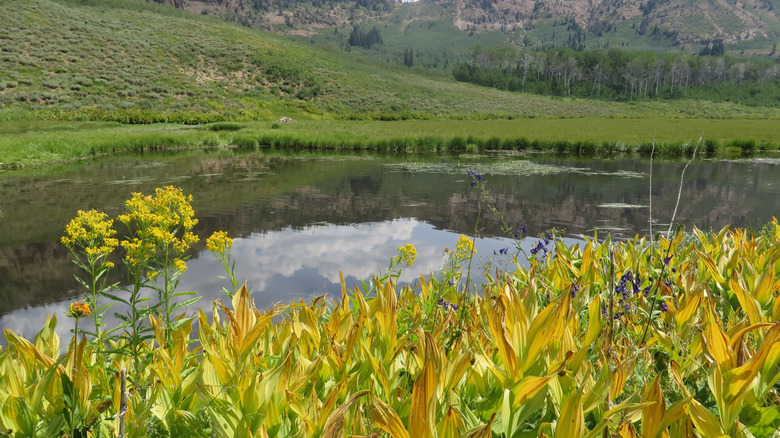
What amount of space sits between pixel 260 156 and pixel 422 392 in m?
22.8

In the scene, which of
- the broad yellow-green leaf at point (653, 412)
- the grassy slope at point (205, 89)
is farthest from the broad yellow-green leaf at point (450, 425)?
the grassy slope at point (205, 89)

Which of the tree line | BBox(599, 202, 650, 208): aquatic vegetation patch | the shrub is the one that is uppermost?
the tree line

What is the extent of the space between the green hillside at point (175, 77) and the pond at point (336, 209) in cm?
3126

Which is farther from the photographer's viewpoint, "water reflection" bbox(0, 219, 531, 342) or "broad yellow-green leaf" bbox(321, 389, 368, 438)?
"water reflection" bbox(0, 219, 531, 342)

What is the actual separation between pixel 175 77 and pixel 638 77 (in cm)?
12521

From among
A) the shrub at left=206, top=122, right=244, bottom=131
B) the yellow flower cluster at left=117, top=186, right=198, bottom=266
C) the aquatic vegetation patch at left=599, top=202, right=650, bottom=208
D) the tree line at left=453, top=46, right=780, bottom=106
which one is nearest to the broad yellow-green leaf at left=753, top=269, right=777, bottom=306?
the yellow flower cluster at left=117, top=186, right=198, bottom=266

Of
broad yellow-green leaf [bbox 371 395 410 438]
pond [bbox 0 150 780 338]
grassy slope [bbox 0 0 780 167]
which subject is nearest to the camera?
broad yellow-green leaf [bbox 371 395 410 438]

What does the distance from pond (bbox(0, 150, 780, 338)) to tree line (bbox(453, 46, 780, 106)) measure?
121664mm

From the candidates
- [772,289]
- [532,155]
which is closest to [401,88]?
[532,155]

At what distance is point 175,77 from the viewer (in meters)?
61.2

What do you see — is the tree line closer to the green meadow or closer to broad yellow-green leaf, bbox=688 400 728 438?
the green meadow

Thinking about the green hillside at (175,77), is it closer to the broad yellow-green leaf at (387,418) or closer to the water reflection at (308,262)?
the water reflection at (308,262)

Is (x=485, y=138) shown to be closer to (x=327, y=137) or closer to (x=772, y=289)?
(x=327, y=137)

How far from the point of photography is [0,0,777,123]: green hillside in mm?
48219
